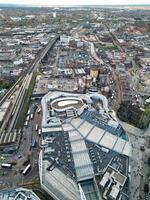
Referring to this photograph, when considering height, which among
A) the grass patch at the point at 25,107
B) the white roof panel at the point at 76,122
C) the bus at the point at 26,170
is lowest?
the bus at the point at 26,170

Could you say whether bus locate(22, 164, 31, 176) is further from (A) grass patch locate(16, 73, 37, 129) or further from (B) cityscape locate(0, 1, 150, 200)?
(A) grass patch locate(16, 73, 37, 129)

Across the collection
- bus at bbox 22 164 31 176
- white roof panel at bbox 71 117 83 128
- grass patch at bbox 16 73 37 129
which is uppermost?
white roof panel at bbox 71 117 83 128

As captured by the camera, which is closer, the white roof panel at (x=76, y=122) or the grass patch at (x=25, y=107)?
the white roof panel at (x=76, y=122)

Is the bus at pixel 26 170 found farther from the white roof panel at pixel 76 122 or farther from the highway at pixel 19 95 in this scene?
the white roof panel at pixel 76 122

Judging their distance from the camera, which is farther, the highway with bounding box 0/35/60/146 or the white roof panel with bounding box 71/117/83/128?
the highway with bounding box 0/35/60/146

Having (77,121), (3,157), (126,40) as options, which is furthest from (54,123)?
(126,40)

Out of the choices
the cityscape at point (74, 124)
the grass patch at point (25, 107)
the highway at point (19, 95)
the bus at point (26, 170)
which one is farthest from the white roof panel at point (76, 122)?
the highway at point (19, 95)

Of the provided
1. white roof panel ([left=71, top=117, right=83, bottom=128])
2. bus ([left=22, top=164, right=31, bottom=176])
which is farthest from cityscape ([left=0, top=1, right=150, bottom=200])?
white roof panel ([left=71, top=117, right=83, bottom=128])

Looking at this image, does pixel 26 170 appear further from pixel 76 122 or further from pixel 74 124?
pixel 76 122
